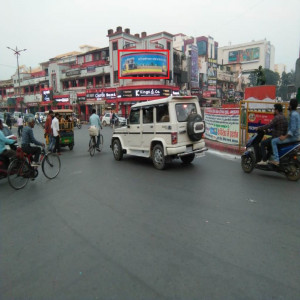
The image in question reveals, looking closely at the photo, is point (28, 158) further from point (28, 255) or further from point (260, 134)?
point (260, 134)

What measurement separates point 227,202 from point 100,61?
153ft

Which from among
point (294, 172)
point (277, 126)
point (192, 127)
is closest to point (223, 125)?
point (192, 127)

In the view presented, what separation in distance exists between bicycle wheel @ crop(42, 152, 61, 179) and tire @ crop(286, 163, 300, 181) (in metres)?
6.34

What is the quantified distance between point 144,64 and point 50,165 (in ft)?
105

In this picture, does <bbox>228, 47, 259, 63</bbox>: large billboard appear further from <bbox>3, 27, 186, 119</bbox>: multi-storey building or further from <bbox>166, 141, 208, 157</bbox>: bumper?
<bbox>166, 141, 208, 157</bbox>: bumper

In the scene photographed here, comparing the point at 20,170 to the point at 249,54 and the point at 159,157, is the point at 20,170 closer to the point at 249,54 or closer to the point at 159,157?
the point at 159,157

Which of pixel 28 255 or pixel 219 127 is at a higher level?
pixel 219 127

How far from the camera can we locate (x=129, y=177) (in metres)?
7.48

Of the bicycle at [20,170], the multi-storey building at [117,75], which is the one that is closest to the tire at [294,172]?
the bicycle at [20,170]

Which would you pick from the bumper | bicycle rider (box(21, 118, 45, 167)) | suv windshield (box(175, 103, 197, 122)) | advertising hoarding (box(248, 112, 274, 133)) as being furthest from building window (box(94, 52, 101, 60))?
bicycle rider (box(21, 118, 45, 167))

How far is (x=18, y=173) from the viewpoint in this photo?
6625 mm

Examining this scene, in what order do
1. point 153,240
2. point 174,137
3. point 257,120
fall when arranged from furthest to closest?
point 257,120, point 174,137, point 153,240

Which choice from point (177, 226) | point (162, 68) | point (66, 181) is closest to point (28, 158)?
point (66, 181)

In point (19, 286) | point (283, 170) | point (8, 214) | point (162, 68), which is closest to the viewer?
point (19, 286)
